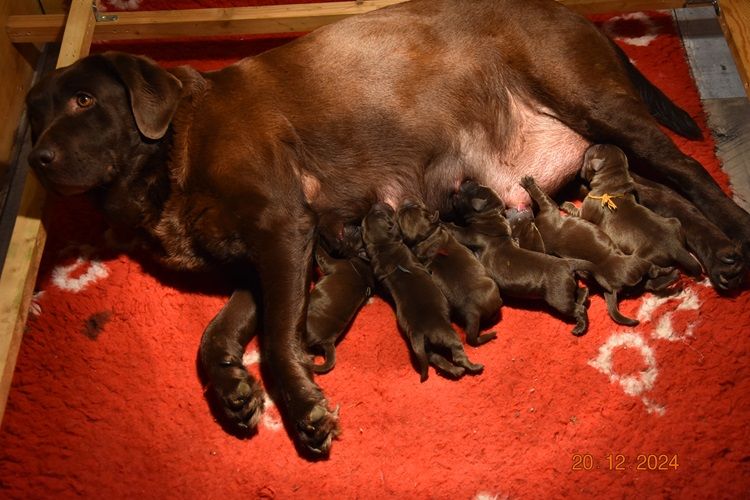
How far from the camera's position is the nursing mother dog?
2.36 m

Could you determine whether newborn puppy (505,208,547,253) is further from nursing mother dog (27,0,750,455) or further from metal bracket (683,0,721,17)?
metal bracket (683,0,721,17)

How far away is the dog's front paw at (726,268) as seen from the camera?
2465mm

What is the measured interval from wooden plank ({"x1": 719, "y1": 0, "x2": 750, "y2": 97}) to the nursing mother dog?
30 centimetres

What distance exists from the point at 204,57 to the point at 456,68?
5.14ft

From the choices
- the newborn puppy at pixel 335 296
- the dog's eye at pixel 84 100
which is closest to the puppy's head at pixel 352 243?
the newborn puppy at pixel 335 296

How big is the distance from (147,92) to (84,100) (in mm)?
222

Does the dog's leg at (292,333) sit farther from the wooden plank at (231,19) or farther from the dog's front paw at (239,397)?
the wooden plank at (231,19)

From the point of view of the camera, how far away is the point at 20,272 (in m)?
2.61

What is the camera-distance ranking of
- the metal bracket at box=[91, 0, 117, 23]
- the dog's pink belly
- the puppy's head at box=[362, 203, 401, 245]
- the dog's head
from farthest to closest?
1. the metal bracket at box=[91, 0, 117, 23]
2. the dog's pink belly
3. the puppy's head at box=[362, 203, 401, 245]
4. the dog's head

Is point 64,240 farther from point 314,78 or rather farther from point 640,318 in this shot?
point 640,318

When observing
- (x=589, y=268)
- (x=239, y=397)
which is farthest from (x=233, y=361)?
(x=589, y=268)

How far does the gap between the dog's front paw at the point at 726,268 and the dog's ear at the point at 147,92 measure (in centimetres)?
204

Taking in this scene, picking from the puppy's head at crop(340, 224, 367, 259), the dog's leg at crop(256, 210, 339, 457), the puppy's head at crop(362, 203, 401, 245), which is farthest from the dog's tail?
the dog's leg at crop(256, 210, 339, 457)

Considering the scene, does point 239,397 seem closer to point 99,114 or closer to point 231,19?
point 99,114
